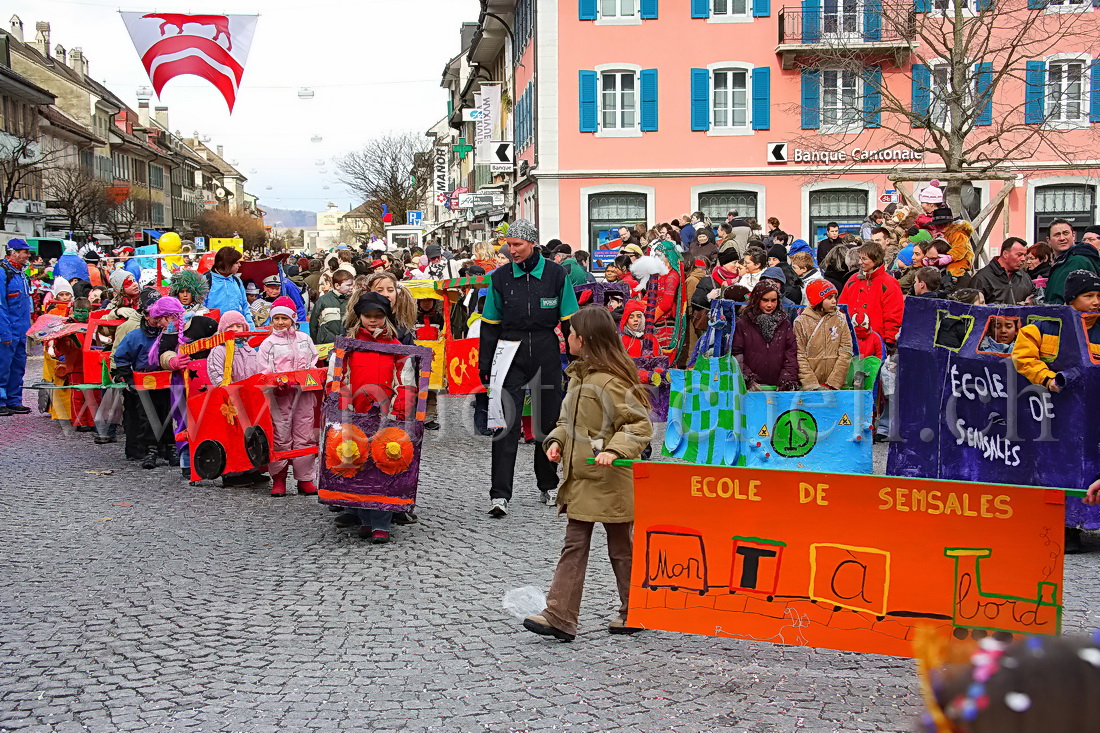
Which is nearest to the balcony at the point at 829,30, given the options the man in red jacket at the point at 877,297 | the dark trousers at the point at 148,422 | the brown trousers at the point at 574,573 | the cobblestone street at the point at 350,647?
the man in red jacket at the point at 877,297

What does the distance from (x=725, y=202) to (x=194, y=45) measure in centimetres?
2553

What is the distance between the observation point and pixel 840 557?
5.04 meters

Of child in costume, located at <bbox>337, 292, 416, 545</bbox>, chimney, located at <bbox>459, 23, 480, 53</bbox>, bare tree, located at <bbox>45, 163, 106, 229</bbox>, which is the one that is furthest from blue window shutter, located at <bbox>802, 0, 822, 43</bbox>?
chimney, located at <bbox>459, 23, 480, 53</bbox>

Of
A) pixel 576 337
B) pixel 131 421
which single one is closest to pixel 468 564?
pixel 576 337

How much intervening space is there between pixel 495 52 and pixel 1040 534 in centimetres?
4867

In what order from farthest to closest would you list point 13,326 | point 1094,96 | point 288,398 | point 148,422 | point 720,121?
1. point 720,121
2. point 1094,96
3. point 13,326
4. point 148,422
5. point 288,398

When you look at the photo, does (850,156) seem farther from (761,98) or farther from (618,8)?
(618,8)

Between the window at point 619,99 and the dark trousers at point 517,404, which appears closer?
the dark trousers at point 517,404

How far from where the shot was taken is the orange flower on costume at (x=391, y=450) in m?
7.78

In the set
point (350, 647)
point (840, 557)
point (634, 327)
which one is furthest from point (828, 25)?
point (350, 647)

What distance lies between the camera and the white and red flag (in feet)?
35.5

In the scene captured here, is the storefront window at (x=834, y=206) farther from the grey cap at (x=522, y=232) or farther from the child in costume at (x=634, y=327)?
the grey cap at (x=522, y=232)

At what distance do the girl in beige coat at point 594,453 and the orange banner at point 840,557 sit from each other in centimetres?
22

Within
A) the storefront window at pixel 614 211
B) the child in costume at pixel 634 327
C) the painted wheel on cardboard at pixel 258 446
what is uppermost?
the storefront window at pixel 614 211
